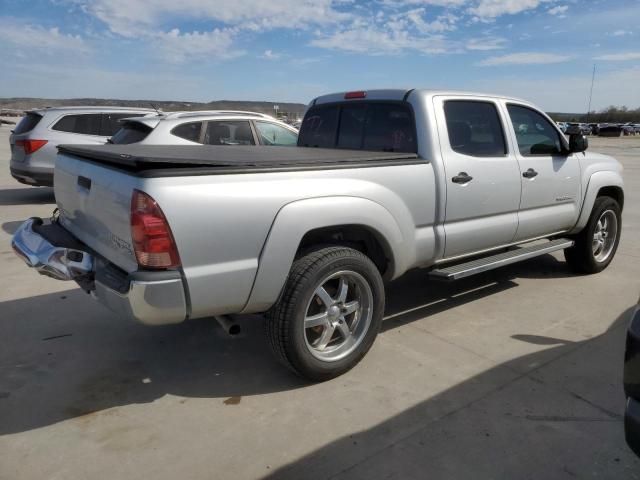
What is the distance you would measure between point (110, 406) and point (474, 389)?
87.9 inches

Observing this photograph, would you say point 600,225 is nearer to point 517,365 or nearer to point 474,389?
point 517,365

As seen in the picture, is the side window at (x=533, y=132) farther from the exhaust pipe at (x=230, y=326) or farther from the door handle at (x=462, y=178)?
the exhaust pipe at (x=230, y=326)

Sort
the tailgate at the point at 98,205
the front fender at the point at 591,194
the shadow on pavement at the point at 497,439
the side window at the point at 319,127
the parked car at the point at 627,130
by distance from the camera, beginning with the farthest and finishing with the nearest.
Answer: the parked car at the point at 627,130 → the front fender at the point at 591,194 → the side window at the point at 319,127 → the tailgate at the point at 98,205 → the shadow on pavement at the point at 497,439

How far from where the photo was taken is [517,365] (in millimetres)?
3658

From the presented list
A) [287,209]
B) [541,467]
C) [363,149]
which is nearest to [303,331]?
[287,209]

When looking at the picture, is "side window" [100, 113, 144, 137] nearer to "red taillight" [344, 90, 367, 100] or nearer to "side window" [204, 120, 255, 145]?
"side window" [204, 120, 255, 145]

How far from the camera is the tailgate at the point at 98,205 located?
2.83 m

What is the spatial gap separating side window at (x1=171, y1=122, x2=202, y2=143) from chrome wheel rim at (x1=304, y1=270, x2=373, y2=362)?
5.31m

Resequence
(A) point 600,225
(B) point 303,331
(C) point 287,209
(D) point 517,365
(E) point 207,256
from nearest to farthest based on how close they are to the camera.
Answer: (E) point 207,256 → (C) point 287,209 → (B) point 303,331 → (D) point 517,365 → (A) point 600,225

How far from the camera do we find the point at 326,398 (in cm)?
327

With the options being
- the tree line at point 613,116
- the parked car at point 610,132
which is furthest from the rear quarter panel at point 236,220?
the tree line at point 613,116

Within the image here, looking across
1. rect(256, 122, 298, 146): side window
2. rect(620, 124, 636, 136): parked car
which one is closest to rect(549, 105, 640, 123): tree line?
rect(620, 124, 636, 136): parked car

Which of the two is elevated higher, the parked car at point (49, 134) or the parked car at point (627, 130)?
the parked car at point (627, 130)

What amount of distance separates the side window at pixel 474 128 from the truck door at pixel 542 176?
8.5 inches
